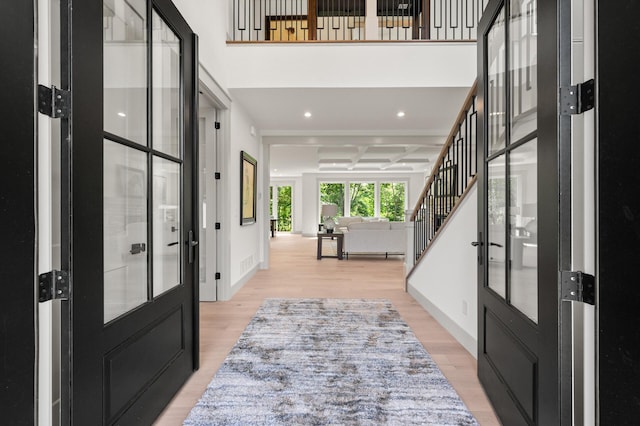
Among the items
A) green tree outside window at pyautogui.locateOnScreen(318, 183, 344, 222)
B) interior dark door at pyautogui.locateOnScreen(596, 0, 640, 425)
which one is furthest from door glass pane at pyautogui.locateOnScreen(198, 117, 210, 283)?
green tree outside window at pyautogui.locateOnScreen(318, 183, 344, 222)

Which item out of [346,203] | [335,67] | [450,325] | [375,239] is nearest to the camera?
[450,325]

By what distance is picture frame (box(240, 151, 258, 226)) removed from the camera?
15.4 ft

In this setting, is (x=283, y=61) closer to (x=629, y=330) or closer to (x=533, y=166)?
(x=533, y=166)

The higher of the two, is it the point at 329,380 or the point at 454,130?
the point at 454,130

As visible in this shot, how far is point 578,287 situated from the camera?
1087 mm

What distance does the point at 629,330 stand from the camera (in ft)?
3.08

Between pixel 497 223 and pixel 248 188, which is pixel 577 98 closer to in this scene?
pixel 497 223

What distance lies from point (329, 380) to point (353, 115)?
3960 millimetres

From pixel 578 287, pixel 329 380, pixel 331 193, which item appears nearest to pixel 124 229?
pixel 329 380

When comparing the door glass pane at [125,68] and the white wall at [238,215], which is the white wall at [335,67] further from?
the door glass pane at [125,68]

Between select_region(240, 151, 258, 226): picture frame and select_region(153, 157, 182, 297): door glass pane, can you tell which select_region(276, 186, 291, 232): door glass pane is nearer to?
select_region(240, 151, 258, 226): picture frame

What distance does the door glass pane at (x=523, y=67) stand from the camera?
56.4 inches

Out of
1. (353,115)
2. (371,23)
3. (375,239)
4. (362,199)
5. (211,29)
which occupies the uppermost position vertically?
(371,23)

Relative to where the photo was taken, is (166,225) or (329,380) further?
(329,380)
